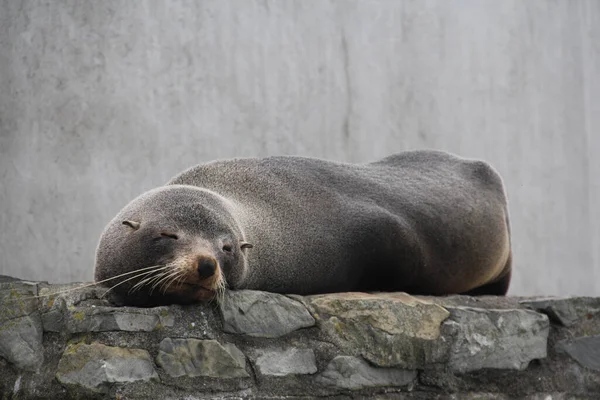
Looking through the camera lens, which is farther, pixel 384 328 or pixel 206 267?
pixel 384 328

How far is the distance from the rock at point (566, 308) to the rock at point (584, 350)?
0.30ft

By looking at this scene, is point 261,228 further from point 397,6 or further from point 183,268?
point 397,6

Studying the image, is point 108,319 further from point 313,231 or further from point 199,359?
point 313,231

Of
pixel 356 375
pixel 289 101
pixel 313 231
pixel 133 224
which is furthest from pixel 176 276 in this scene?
pixel 289 101

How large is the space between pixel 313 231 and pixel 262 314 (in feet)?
2.47

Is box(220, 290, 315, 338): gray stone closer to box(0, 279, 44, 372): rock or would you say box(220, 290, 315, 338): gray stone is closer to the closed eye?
the closed eye

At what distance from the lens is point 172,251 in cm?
350

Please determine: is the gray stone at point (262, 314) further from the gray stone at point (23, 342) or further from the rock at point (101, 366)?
the gray stone at point (23, 342)

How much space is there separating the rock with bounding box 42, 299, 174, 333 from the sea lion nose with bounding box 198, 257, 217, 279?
0.60 feet

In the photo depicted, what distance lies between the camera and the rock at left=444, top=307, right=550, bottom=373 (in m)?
3.88

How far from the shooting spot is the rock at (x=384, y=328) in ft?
12.0

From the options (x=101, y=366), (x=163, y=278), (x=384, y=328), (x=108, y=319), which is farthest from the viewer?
Result: (x=384, y=328)

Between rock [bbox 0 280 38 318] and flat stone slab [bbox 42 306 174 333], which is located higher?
rock [bbox 0 280 38 318]

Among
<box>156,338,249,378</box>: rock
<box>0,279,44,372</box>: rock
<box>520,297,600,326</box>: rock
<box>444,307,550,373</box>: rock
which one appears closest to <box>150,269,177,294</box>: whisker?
<box>156,338,249,378</box>: rock
